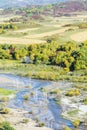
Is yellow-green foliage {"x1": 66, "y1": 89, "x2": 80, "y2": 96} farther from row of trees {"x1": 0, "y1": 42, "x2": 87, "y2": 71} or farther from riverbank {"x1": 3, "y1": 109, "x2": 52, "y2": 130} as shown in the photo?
row of trees {"x1": 0, "y1": 42, "x2": 87, "y2": 71}

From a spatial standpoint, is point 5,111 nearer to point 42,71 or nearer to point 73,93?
point 73,93

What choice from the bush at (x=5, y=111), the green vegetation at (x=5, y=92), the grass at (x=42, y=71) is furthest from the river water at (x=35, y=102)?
the bush at (x=5, y=111)

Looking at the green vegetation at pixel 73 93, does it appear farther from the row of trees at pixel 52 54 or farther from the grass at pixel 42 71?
the row of trees at pixel 52 54

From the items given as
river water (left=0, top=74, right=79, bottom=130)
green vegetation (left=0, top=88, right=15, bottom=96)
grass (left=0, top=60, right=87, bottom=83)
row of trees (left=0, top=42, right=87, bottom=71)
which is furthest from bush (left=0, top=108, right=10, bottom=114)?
row of trees (left=0, top=42, right=87, bottom=71)

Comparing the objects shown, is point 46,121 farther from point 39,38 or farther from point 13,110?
point 39,38

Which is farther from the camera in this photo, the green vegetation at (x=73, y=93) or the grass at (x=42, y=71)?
the grass at (x=42, y=71)

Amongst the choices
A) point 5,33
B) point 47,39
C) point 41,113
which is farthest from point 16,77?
point 5,33
